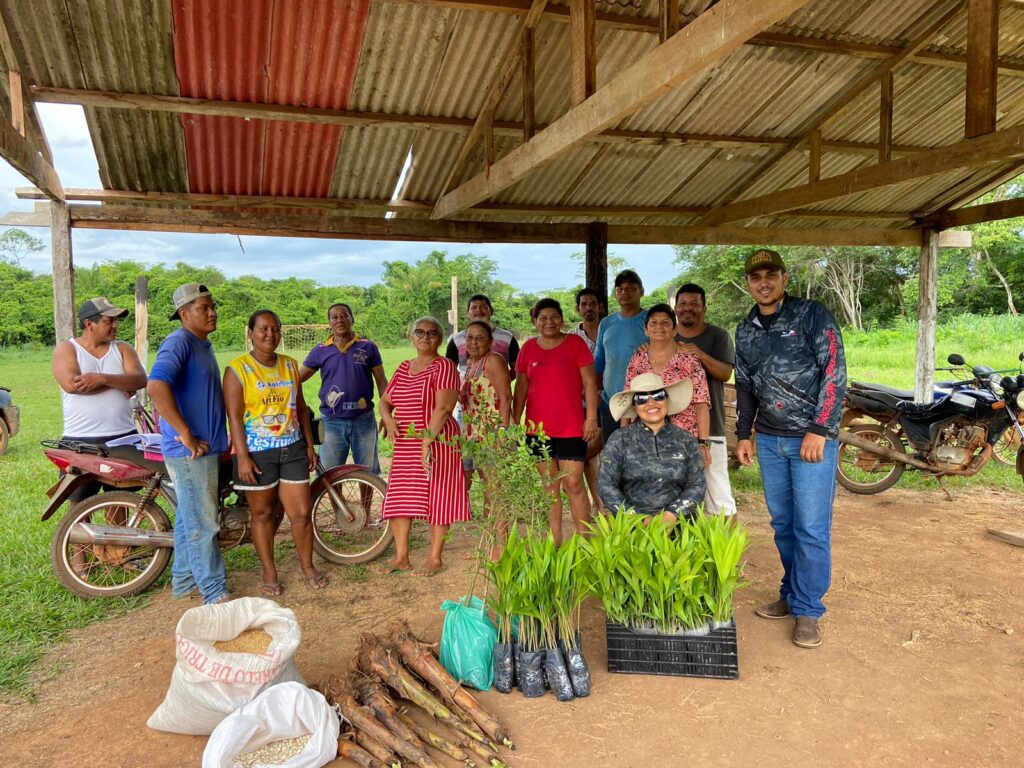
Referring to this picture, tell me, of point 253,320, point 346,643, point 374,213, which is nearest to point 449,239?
point 374,213

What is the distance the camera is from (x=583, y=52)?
3.65 meters

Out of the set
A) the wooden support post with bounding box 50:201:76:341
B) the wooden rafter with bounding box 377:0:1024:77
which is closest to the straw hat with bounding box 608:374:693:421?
the wooden rafter with bounding box 377:0:1024:77

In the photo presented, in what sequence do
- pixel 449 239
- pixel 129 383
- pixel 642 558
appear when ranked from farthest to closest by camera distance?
1. pixel 449 239
2. pixel 129 383
3. pixel 642 558

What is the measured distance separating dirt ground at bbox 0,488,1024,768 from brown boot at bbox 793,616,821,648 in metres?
0.04

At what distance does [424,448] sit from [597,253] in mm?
2981

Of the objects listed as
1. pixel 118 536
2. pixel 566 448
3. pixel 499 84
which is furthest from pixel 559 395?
pixel 118 536

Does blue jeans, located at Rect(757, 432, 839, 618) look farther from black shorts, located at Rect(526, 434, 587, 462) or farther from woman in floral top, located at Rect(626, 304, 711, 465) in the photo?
black shorts, located at Rect(526, 434, 587, 462)

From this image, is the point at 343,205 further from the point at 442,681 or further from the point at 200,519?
the point at 442,681

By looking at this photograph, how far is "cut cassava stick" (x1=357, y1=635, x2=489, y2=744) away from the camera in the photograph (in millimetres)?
2584

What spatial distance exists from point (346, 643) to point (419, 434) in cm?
108

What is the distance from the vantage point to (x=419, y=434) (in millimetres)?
3646

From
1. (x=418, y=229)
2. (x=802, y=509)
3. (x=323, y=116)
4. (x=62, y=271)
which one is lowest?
(x=802, y=509)

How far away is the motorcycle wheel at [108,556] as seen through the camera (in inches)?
154

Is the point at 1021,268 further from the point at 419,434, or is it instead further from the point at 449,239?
the point at 419,434
